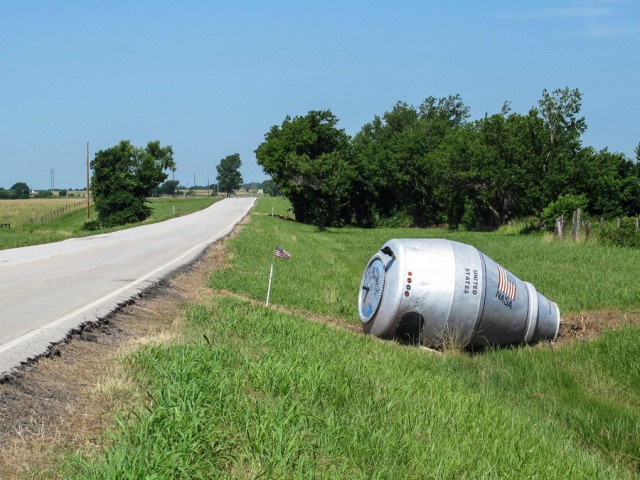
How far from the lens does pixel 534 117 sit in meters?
55.2

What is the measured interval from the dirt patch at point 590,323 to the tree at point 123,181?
70.6m

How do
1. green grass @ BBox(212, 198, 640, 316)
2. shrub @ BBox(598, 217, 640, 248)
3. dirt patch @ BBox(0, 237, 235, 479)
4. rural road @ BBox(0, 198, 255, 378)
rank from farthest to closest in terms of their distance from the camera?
shrub @ BBox(598, 217, 640, 248) < green grass @ BBox(212, 198, 640, 316) < rural road @ BBox(0, 198, 255, 378) < dirt patch @ BBox(0, 237, 235, 479)

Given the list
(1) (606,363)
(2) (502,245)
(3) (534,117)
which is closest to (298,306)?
(1) (606,363)

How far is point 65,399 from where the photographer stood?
6023 mm

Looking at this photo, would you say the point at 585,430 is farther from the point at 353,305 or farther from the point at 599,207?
the point at 599,207

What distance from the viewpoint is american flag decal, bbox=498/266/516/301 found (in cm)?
1170

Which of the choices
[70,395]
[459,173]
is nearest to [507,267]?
[70,395]

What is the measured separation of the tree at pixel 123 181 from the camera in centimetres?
8156

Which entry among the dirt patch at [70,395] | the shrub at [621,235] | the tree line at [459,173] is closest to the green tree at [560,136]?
the tree line at [459,173]

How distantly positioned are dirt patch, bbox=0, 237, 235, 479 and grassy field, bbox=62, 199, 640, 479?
0.24 m

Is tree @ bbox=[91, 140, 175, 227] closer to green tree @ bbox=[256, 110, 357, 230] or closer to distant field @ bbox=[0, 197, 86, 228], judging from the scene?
distant field @ bbox=[0, 197, 86, 228]

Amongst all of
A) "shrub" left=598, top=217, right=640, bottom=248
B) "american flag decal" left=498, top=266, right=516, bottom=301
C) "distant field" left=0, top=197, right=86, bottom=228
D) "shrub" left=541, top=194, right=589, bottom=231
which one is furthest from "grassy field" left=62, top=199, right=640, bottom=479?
"distant field" left=0, top=197, right=86, bottom=228

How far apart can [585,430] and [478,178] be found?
54933 millimetres

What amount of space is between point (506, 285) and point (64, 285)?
8.38 m
